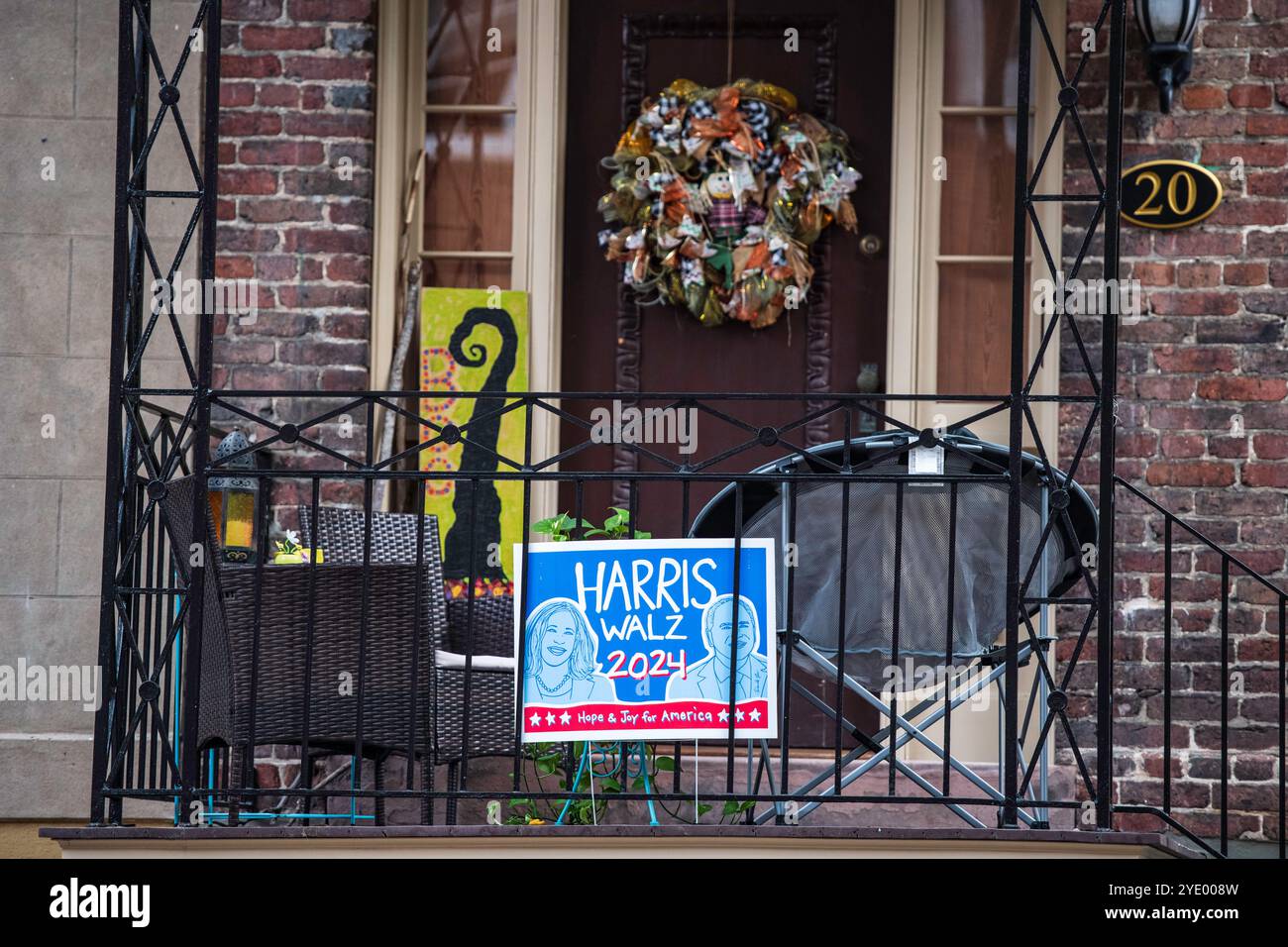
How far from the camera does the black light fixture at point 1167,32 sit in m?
5.08

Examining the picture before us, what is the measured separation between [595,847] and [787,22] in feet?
10.3

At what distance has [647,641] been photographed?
3.80 metres

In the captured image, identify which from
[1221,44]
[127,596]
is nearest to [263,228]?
[127,596]

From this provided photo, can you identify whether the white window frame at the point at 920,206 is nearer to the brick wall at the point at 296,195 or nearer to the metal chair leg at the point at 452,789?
the brick wall at the point at 296,195

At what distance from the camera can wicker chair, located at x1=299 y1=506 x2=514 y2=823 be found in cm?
431

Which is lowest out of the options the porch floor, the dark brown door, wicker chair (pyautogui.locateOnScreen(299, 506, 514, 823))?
the porch floor

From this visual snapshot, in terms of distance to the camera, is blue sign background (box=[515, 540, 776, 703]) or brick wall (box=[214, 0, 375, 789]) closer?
blue sign background (box=[515, 540, 776, 703])

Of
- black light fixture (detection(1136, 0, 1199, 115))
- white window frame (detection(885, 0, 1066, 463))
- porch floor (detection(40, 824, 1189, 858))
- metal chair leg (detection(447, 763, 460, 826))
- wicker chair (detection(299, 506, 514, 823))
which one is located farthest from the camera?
white window frame (detection(885, 0, 1066, 463))

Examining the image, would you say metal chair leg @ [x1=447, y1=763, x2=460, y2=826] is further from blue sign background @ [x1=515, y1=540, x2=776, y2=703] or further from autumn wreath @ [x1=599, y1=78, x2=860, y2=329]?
autumn wreath @ [x1=599, y1=78, x2=860, y2=329]

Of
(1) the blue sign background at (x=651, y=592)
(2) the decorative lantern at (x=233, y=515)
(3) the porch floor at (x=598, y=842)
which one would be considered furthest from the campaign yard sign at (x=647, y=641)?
(2) the decorative lantern at (x=233, y=515)

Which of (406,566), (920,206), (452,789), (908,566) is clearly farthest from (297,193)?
(908,566)

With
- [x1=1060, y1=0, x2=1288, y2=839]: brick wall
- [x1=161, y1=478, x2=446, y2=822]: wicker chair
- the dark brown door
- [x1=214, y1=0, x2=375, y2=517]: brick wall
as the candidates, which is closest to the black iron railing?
[x1=161, y1=478, x2=446, y2=822]: wicker chair

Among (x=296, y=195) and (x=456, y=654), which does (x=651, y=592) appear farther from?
(x=296, y=195)

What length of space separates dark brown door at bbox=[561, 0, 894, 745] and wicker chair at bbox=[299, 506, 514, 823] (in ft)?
2.51
